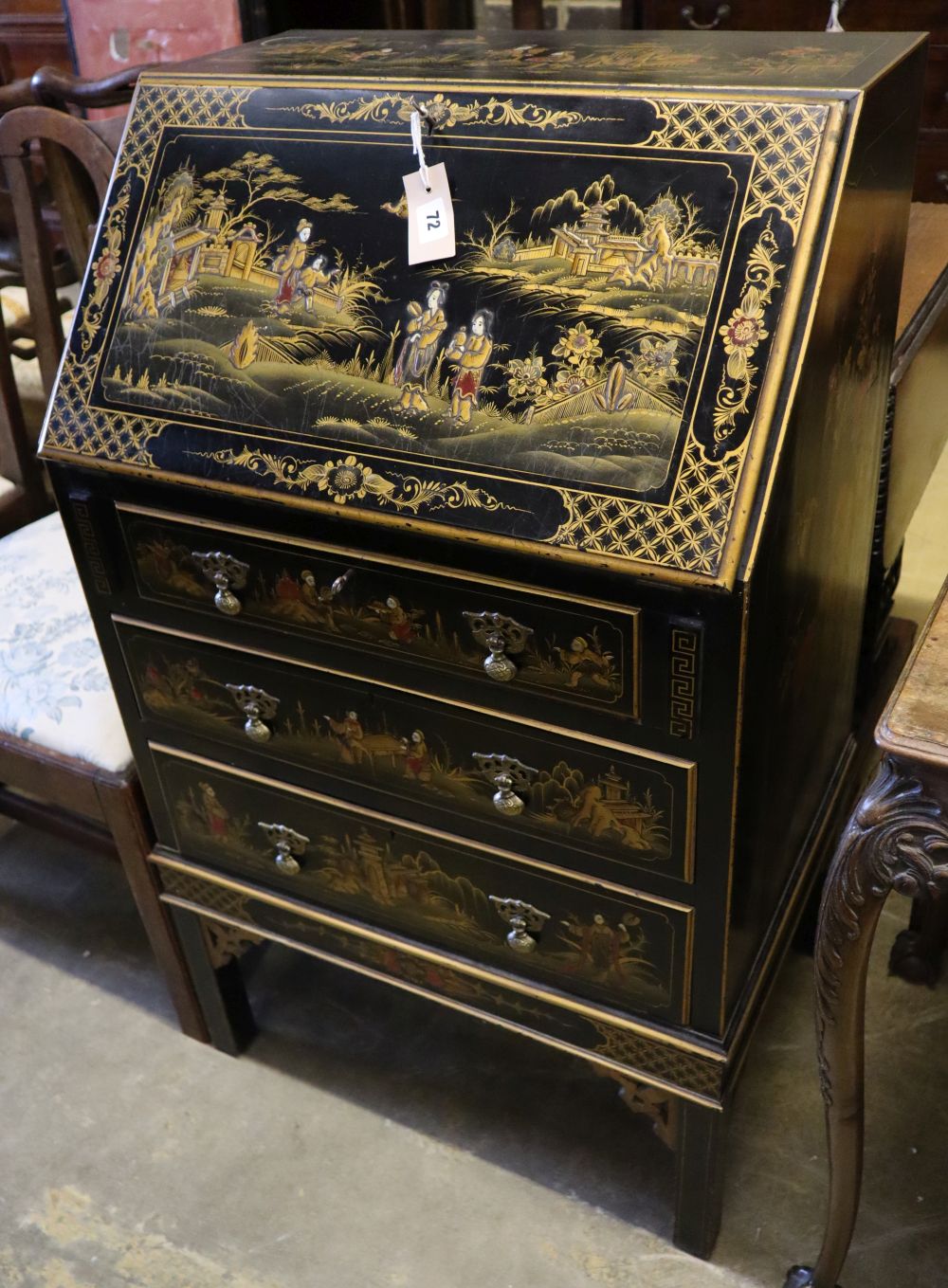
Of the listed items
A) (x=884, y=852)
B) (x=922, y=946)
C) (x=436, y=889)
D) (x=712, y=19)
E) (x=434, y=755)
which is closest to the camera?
(x=884, y=852)

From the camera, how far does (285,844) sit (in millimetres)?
1283

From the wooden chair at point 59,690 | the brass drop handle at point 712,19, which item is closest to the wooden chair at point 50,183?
the wooden chair at point 59,690

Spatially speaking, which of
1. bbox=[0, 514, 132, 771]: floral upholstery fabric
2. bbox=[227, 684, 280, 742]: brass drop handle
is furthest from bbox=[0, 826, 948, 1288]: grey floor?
bbox=[227, 684, 280, 742]: brass drop handle

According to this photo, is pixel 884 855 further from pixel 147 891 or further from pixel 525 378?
pixel 147 891

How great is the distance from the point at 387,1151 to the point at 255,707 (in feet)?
2.01

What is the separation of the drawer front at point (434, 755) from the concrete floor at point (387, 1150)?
0.52 metres

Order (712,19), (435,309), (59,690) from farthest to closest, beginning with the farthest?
1. (712,19)
2. (59,690)
3. (435,309)

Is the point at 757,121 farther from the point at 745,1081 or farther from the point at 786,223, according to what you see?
the point at 745,1081

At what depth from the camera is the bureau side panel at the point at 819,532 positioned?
2.93ft

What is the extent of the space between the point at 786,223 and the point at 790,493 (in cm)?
20

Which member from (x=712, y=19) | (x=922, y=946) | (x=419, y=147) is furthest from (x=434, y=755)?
(x=712, y=19)

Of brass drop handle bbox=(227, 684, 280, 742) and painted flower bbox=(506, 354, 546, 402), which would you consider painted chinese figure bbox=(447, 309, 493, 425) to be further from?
brass drop handle bbox=(227, 684, 280, 742)

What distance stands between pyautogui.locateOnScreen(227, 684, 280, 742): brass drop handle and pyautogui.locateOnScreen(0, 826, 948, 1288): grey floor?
1.86ft

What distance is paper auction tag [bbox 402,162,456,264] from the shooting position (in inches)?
37.7
